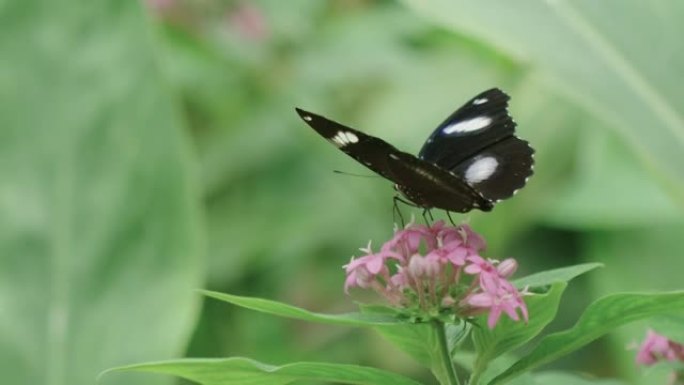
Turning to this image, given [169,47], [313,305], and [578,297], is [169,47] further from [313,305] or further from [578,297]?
[578,297]

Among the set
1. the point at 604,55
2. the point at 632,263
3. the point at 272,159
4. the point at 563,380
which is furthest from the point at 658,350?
the point at 272,159

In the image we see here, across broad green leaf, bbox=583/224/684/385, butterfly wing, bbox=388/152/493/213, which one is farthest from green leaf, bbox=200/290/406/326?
broad green leaf, bbox=583/224/684/385

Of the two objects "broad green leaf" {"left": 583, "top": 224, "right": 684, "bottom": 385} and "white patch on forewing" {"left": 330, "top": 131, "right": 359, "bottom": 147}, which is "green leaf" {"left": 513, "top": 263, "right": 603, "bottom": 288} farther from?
"broad green leaf" {"left": 583, "top": 224, "right": 684, "bottom": 385}

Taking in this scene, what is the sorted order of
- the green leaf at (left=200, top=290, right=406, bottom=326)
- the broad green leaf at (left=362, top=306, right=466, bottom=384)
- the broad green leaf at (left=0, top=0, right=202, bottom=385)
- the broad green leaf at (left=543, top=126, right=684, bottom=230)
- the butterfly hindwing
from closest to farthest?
the green leaf at (left=200, top=290, right=406, bottom=326), the broad green leaf at (left=362, top=306, right=466, bottom=384), the butterfly hindwing, the broad green leaf at (left=0, top=0, right=202, bottom=385), the broad green leaf at (left=543, top=126, right=684, bottom=230)

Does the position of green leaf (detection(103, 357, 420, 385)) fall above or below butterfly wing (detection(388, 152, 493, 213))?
below

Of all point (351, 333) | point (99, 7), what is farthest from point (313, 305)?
point (99, 7)

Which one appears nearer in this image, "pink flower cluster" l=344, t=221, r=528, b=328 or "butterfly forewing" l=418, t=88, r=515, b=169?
"pink flower cluster" l=344, t=221, r=528, b=328
